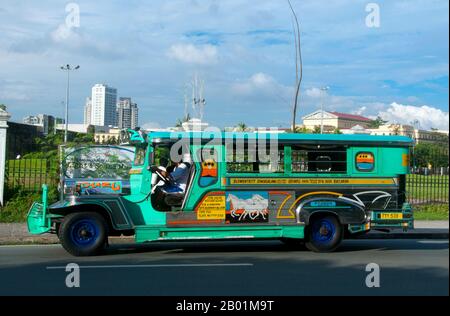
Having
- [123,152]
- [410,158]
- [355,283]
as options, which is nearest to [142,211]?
[123,152]

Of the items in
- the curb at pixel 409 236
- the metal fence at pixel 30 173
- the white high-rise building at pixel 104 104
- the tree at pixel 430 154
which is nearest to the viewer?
the curb at pixel 409 236

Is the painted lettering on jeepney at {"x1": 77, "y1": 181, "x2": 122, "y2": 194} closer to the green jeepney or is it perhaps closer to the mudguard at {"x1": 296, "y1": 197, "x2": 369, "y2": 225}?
the green jeepney

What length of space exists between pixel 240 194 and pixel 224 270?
7.75 feet

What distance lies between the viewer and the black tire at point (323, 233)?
39.4 feet

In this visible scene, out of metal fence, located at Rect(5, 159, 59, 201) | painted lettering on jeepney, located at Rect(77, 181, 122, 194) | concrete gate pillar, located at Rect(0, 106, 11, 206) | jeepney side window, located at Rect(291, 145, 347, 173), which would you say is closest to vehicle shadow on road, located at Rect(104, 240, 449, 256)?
painted lettering on jeepney, located at Rect(77, 181, 122, 194)

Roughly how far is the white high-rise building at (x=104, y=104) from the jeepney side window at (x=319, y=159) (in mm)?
30680

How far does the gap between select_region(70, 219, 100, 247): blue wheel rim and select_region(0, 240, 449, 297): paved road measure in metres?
0.39

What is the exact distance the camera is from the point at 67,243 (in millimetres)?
10945

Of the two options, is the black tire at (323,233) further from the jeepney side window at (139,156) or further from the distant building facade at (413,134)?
the jeepney side window at (139,156)

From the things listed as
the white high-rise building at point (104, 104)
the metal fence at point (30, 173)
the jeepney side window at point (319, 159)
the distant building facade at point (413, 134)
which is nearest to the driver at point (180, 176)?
the jeepney side window at point (319, 159)

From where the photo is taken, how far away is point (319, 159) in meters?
12.1

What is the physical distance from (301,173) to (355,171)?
1.24 metres

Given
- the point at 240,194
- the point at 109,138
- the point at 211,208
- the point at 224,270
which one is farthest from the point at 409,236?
the point at 109,138

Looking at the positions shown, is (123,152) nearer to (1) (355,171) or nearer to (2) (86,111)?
(1) (355,171)
